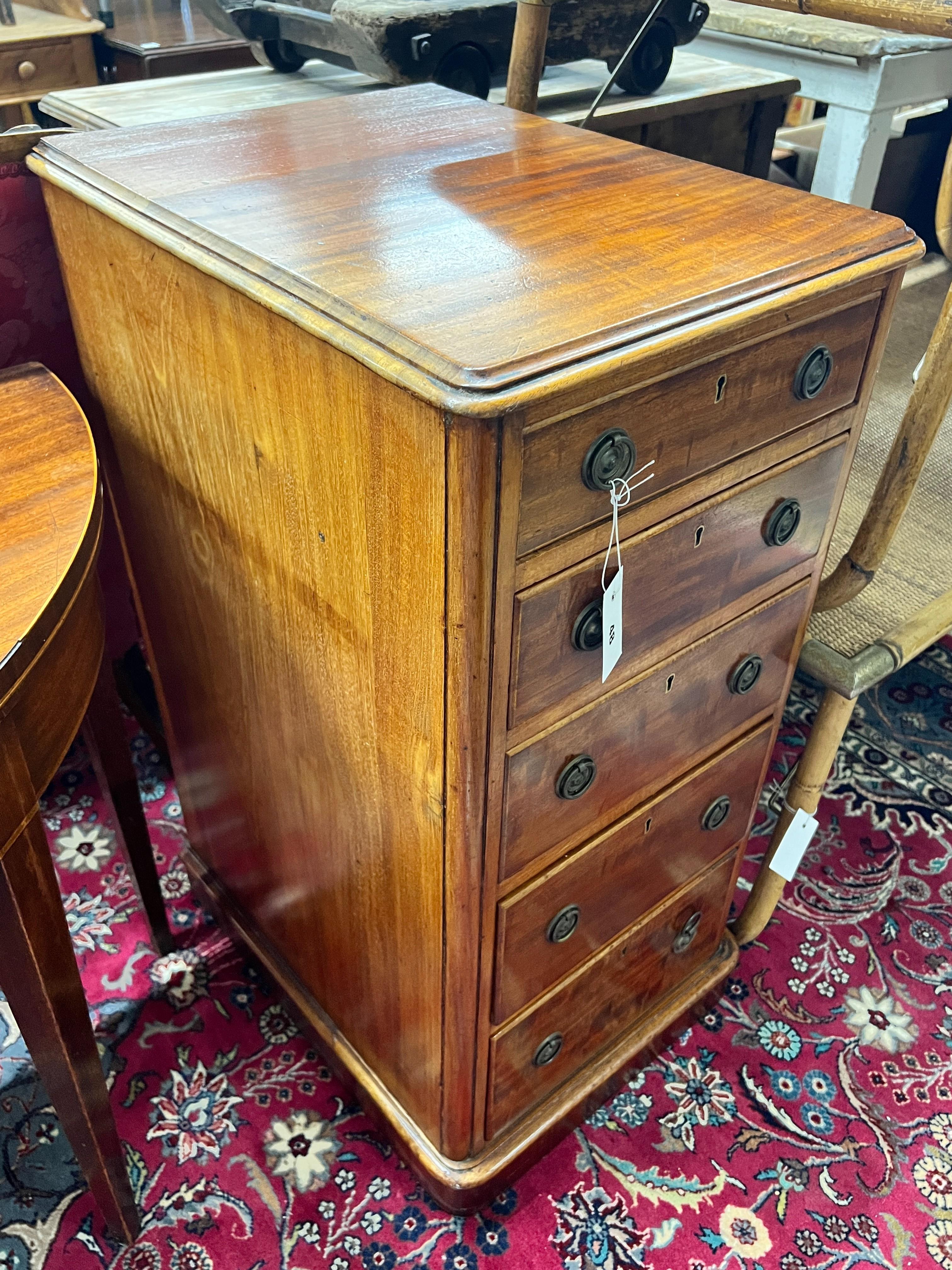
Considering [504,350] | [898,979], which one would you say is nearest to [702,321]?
[504,350]

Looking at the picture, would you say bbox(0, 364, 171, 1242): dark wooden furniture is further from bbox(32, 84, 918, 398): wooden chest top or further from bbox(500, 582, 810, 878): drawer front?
bbox(500, 582, 810, 878): drawer front

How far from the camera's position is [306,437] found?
68 centimetres

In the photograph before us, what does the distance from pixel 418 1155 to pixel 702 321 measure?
826 millimetres

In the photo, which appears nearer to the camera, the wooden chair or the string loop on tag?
the string loop on tag

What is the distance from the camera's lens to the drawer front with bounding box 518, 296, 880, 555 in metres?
0.60

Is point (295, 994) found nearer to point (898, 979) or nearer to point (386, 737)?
point (386, 737)

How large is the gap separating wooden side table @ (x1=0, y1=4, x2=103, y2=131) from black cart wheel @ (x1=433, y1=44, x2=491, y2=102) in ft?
4.44

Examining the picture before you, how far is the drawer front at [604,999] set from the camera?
3.12 feet

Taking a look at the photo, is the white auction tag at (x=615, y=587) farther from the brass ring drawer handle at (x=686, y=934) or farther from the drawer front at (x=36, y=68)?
the drawer front at (x=36, y=68)

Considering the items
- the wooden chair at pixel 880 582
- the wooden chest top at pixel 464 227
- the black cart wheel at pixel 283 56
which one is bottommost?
the wooden chair at pixel 880 582

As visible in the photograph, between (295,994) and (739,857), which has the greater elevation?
(739,857)

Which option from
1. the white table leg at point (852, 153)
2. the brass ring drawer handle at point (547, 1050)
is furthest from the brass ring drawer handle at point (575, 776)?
the white table leg at point (852, 153)

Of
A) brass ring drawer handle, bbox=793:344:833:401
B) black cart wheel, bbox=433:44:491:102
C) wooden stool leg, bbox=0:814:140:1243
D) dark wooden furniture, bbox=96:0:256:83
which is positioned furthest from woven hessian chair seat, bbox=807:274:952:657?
dark wooden furniture, bbox=96:0:256:83

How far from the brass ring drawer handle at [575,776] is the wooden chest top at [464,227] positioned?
32 cm
